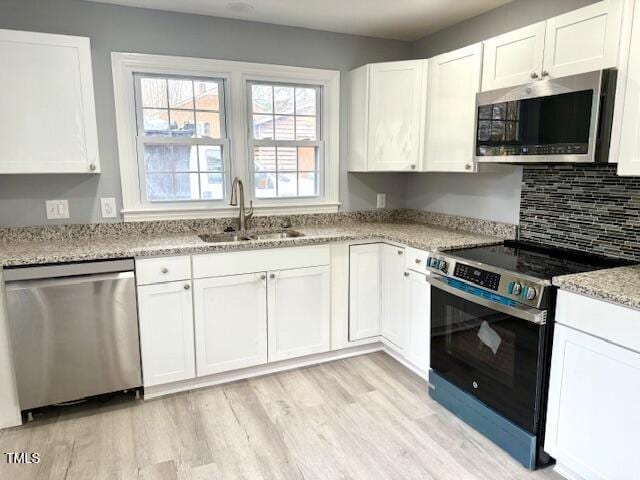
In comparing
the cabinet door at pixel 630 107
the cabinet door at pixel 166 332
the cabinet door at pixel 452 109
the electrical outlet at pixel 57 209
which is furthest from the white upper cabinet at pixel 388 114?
the electrical outlet at pixel 57 209

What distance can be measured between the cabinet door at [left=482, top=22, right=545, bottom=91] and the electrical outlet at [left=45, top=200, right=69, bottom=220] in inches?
105

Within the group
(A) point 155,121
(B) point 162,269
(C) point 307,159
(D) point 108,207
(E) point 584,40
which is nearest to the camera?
(E) point 584,40

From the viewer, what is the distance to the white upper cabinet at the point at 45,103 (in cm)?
229

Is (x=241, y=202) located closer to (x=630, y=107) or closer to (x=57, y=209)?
(x=57, y=209)

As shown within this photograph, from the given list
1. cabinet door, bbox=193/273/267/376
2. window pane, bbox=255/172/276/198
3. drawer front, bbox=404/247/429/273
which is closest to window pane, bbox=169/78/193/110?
window pane, bbox=255/172/276/198

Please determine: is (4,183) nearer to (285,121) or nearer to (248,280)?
(248,280)

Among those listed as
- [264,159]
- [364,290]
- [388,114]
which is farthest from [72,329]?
[388,114]

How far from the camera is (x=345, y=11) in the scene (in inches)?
113

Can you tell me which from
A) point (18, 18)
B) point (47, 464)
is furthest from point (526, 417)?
point (18, 18)

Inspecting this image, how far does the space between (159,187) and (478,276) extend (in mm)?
2168

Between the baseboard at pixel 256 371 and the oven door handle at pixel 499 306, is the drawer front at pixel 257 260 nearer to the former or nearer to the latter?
the baseboard at pixel 256 371

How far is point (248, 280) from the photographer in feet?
8.91

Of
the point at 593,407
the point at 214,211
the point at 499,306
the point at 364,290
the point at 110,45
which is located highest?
the point at 110,45

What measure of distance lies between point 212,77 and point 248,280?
4.76 feet
